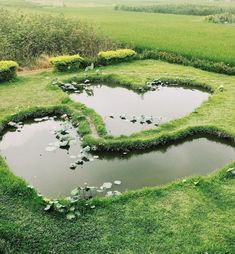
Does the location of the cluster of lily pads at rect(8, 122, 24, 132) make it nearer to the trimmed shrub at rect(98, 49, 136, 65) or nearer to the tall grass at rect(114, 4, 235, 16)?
the trimmed shrub at rect(98, 49, 136, 65)

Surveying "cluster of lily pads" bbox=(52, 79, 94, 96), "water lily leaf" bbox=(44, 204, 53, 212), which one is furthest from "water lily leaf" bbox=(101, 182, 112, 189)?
"cluster of lily pads" bbox=(52, 79, 94, 96)

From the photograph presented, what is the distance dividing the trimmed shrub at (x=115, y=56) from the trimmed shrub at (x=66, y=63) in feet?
2.91

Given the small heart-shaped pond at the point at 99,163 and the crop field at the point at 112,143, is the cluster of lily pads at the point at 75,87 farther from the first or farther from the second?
the small heart-shaped pond at the point at 99,163

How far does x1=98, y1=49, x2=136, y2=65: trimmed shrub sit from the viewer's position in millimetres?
16266

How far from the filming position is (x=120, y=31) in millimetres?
22453

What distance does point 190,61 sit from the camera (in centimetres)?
1648

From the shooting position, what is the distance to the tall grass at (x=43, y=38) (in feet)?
55.0

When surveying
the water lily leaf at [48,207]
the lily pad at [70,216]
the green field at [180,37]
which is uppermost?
the green field at [180,37]

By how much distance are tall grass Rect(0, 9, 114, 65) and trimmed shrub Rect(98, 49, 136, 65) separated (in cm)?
157

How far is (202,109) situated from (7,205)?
6.50 m

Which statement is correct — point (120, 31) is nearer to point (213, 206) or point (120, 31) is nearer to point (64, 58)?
point (64, 58)

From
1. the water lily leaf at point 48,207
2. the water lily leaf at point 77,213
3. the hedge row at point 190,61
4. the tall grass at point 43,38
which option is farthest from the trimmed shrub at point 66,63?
the water lily leaf at point 77,213

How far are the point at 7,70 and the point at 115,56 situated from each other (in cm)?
455

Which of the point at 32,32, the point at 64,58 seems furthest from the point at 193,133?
the point at 32,32
